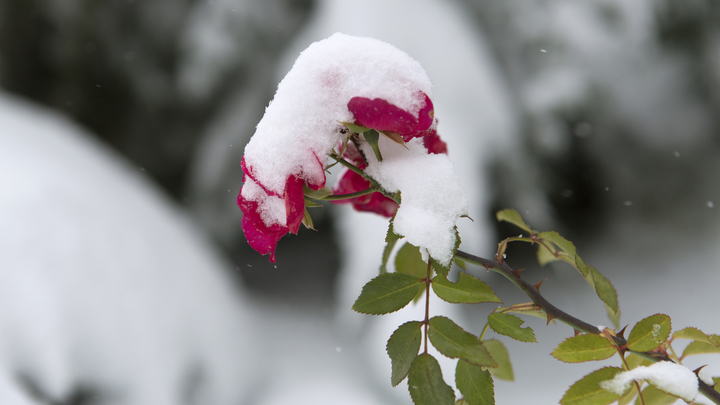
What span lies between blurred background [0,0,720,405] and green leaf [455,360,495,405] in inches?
27.3

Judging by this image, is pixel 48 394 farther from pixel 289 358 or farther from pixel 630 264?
pixel 630 264

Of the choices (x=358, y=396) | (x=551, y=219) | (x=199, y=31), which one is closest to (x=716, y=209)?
(x=551, y=219)

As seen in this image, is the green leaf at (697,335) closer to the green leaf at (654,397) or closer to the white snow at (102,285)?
the green leaf at (654,397)

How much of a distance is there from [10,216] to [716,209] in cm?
142

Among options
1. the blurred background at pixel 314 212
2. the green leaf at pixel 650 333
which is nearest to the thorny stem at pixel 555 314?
the green leaf at pixel 650 333

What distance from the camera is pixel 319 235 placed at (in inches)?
41.2

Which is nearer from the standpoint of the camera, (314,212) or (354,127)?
(354,127)

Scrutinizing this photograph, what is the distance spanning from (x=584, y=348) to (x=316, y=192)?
0.44 feet

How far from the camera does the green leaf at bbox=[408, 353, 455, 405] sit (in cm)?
16

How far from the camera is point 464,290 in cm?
18

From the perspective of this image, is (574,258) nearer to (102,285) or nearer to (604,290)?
(604,290)

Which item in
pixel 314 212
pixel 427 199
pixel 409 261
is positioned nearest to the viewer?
pixel 427 199

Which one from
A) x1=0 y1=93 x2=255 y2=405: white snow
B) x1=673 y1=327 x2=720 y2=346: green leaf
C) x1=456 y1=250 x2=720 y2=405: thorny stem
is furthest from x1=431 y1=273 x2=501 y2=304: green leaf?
x1=0 y1=93 x2=255 y2=405: white snow

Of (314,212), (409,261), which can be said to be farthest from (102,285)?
(409,261)
